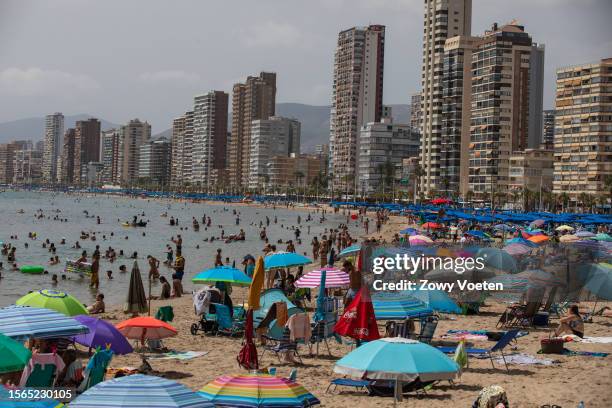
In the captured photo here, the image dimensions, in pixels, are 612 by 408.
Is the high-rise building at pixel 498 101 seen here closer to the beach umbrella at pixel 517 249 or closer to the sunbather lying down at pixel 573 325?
the beach umbrella at pixel 517 249

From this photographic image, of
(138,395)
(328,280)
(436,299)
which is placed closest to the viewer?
(138,395)

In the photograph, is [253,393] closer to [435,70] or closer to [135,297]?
[135,297]

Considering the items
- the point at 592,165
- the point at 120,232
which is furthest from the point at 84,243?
the point at 592,165

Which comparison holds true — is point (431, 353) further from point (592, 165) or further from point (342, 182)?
point (342, 182)

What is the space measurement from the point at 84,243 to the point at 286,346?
149 ft

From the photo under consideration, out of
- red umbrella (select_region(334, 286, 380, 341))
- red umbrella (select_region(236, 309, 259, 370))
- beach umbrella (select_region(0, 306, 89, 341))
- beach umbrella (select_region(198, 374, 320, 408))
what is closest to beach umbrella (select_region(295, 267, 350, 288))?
red umbrella (select_region(236, 309, 259, 370))

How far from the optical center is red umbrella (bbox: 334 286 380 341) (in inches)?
497

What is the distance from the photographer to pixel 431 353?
10008 millimetres

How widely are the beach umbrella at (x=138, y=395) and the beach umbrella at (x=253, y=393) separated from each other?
1265mm

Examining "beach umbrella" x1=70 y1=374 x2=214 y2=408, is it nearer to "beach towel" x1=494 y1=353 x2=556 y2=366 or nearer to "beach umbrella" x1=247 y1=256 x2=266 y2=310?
"beach umbrella" x1=247 y1=256 x2=266 y2=310

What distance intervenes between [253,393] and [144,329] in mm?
5792

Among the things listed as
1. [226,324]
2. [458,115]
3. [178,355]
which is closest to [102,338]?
[178,355]

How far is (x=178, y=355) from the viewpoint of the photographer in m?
14.9

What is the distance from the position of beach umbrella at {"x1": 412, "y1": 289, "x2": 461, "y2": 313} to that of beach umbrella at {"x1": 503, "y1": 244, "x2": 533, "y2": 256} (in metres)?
7.94
